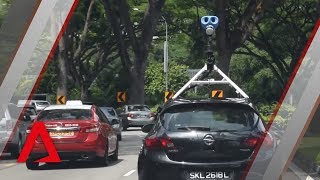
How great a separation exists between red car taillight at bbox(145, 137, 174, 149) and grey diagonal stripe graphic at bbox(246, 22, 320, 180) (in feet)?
3.47

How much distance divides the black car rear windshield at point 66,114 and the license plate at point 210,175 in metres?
7.93

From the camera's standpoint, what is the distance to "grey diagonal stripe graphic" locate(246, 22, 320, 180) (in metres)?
8.78

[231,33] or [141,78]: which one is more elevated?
[231,33]

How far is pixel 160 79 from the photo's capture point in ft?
242

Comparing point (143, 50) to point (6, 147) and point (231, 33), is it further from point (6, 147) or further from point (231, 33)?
point (6, 147)

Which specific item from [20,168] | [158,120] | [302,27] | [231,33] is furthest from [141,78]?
[158,120]

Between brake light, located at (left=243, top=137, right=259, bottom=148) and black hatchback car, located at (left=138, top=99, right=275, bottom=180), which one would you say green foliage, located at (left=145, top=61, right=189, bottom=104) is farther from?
brake light, located at (left=243, top=137, right=259, bottom=148)

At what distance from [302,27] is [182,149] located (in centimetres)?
3350

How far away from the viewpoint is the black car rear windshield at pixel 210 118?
8883mm

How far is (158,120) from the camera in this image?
9.27 m

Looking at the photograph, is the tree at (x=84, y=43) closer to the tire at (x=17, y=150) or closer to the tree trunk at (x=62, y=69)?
the tree trunk at (x=62, y=69)

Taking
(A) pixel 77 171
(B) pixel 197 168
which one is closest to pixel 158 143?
(B) pixel 197 168

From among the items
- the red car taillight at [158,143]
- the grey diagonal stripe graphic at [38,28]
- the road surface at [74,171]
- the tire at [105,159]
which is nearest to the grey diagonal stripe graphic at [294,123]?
the red car taillight at [158,143]

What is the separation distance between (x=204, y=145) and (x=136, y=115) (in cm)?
3129
